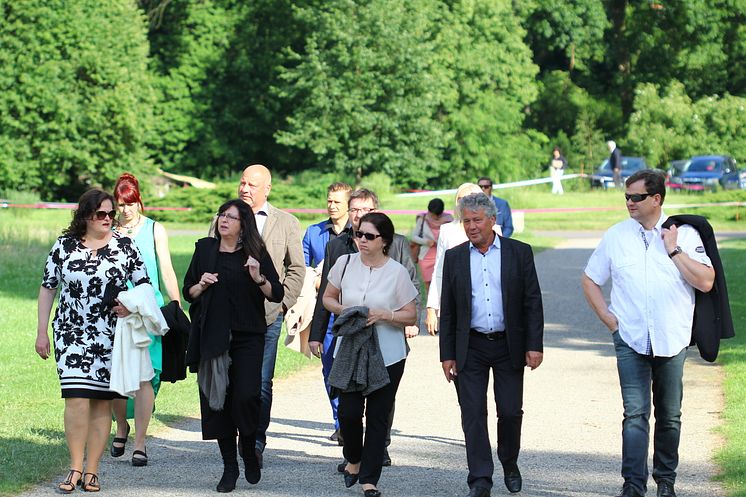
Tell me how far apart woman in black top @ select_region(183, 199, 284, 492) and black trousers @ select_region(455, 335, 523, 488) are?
118 centimetres

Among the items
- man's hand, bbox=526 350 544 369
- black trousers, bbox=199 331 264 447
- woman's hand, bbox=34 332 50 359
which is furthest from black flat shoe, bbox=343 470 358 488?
woman's hand, bbox=34 332 50 359

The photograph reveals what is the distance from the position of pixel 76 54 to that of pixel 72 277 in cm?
4158

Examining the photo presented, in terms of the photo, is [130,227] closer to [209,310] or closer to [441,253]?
[209,310]

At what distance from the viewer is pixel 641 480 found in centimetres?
718

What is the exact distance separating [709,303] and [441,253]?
304 centimetres

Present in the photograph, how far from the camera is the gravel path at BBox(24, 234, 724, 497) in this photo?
304 inches

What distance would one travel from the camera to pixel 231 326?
770cm

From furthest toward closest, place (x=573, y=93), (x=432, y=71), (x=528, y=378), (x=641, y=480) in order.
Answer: (x=573, y=93) → (x=432, y=71) → (x=528, y=378) → (x=641, y=480)

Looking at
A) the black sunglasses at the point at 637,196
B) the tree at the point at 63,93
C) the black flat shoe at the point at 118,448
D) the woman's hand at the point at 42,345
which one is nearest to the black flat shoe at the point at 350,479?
the black flat shoe at the point at 118,448

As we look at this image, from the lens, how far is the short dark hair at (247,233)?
7.74m

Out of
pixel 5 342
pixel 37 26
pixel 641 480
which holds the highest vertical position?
pixel 37 26

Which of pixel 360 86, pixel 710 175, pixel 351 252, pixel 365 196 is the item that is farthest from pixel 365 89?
pixel 351 252

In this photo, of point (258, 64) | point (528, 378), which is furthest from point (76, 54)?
point (528, 378)

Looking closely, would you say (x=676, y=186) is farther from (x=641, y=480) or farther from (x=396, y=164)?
(x=641, y=480)
